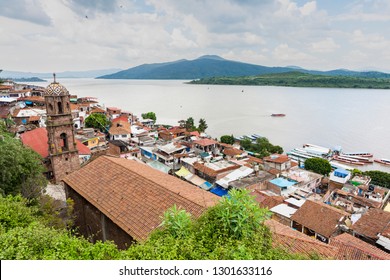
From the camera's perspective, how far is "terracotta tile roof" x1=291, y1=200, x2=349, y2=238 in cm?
1602

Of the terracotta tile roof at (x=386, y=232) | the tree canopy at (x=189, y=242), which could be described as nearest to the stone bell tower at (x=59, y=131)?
the tree canopy at (x=189, y=242)

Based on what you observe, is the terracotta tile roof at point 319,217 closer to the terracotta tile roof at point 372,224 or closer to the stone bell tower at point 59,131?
the terracotta tile roof at point 372,224

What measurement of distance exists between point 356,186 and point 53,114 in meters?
32.3

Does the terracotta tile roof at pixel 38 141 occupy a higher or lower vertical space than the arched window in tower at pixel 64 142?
lower

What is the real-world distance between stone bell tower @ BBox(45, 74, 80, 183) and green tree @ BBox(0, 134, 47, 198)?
512cm

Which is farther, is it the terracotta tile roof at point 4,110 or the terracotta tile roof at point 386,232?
the terracotta tile roof at point 4,110

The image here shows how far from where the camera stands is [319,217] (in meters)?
16.9

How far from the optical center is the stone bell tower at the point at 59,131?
1762cm

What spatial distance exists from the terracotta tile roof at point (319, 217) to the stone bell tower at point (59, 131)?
18.2m

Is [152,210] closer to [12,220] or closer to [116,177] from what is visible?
[116,177]

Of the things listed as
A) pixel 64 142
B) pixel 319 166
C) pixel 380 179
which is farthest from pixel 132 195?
pixel 380 179

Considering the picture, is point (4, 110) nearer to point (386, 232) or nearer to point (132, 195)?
point (132, 195)
